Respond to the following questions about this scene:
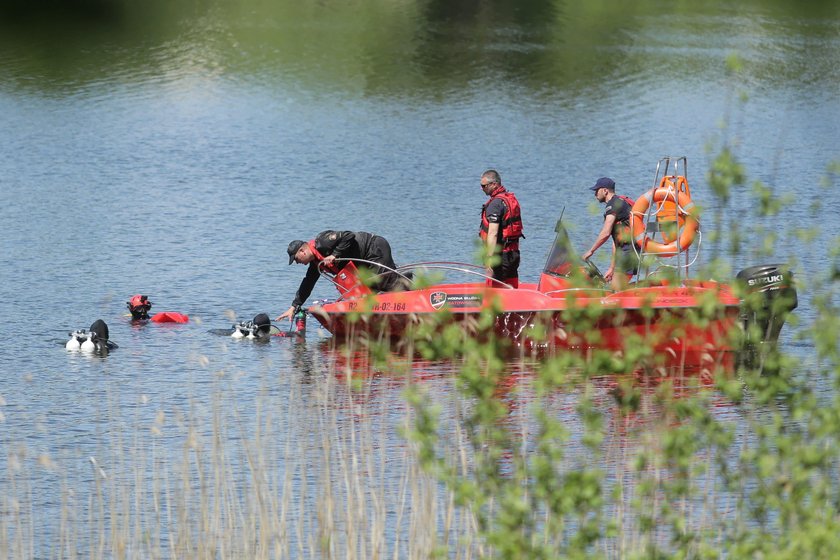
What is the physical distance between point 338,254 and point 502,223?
168cm

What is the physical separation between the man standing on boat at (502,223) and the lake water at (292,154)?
1.68m

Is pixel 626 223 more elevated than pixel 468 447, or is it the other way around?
pixel 626 223

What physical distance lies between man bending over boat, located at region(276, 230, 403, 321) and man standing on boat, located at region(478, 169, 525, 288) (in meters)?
1.04

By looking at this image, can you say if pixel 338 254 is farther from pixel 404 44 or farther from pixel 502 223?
pixel 404 44

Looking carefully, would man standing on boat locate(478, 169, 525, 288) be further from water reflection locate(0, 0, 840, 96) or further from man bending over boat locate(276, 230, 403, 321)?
water reflection locate(0, 0, 840, 96)

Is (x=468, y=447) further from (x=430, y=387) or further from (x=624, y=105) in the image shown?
(x=624, y=105)

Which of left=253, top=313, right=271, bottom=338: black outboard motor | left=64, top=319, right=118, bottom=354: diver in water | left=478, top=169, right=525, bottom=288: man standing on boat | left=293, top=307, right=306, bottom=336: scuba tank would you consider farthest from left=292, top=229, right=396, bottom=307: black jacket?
left=64, top=319, right=118, bottom=354: diver in water

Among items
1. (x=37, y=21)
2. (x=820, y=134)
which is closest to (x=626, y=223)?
(x=820, y=134)

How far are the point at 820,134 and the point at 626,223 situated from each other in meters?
19.9

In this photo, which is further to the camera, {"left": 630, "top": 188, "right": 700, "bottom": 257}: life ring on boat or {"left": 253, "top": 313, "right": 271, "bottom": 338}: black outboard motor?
{"left": 253, "top": 313, "right": 271, "bottom": 338}: black outboard motor

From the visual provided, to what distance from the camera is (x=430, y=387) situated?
13.6 m

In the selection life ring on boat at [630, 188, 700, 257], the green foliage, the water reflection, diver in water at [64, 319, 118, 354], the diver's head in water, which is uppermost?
the water reflection

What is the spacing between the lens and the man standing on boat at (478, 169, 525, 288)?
1538 cm

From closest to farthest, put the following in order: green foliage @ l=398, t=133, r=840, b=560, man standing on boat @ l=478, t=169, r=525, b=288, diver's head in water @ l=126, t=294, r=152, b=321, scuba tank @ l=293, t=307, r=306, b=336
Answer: green foliage @ l=398, t=133, r=840, b=560
man standing on boat @ l=478, t=169, r=525, b=288
scuba tank @ l=293, t=307, r=306, b=336
diver's head in water @ l=126, t=294, r=152, b=321
